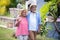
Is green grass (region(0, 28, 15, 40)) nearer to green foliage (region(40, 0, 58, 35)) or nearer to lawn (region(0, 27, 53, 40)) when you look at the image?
lawn (region(0, 27, 53, 40))

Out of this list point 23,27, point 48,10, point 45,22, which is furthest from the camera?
point 45,22


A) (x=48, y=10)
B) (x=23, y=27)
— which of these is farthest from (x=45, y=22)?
(x=23, y=27)

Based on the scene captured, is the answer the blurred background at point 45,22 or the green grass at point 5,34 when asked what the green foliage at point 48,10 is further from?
the green grass at point 5,34

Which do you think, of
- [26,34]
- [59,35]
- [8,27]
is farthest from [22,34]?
[59,35]

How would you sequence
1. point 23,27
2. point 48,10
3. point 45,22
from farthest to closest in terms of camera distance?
point 45,22 → point 48,10 → point 23,27

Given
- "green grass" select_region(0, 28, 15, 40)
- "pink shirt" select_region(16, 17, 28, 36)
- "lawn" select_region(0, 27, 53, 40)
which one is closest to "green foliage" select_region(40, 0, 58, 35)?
"lawn" select_region(0, 27, 53, 40)

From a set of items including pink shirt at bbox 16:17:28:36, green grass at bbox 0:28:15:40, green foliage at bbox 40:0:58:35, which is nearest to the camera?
pink shirt at bbox 16:17:28:36

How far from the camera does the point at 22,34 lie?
5.82 ft

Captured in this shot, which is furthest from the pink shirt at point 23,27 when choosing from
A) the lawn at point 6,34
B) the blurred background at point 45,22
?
the lawn at point 6,34

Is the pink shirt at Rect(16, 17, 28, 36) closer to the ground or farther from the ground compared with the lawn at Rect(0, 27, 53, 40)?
farther from the ground

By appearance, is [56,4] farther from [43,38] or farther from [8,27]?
[8,27]

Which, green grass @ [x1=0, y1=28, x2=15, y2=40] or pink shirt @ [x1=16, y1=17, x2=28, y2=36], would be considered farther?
green grass @ [x1=0, y1=28, x2=15, y2=40]

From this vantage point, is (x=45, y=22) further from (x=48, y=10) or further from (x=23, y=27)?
(x=23, y=27)

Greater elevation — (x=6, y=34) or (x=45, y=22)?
(x=45, y=22)
